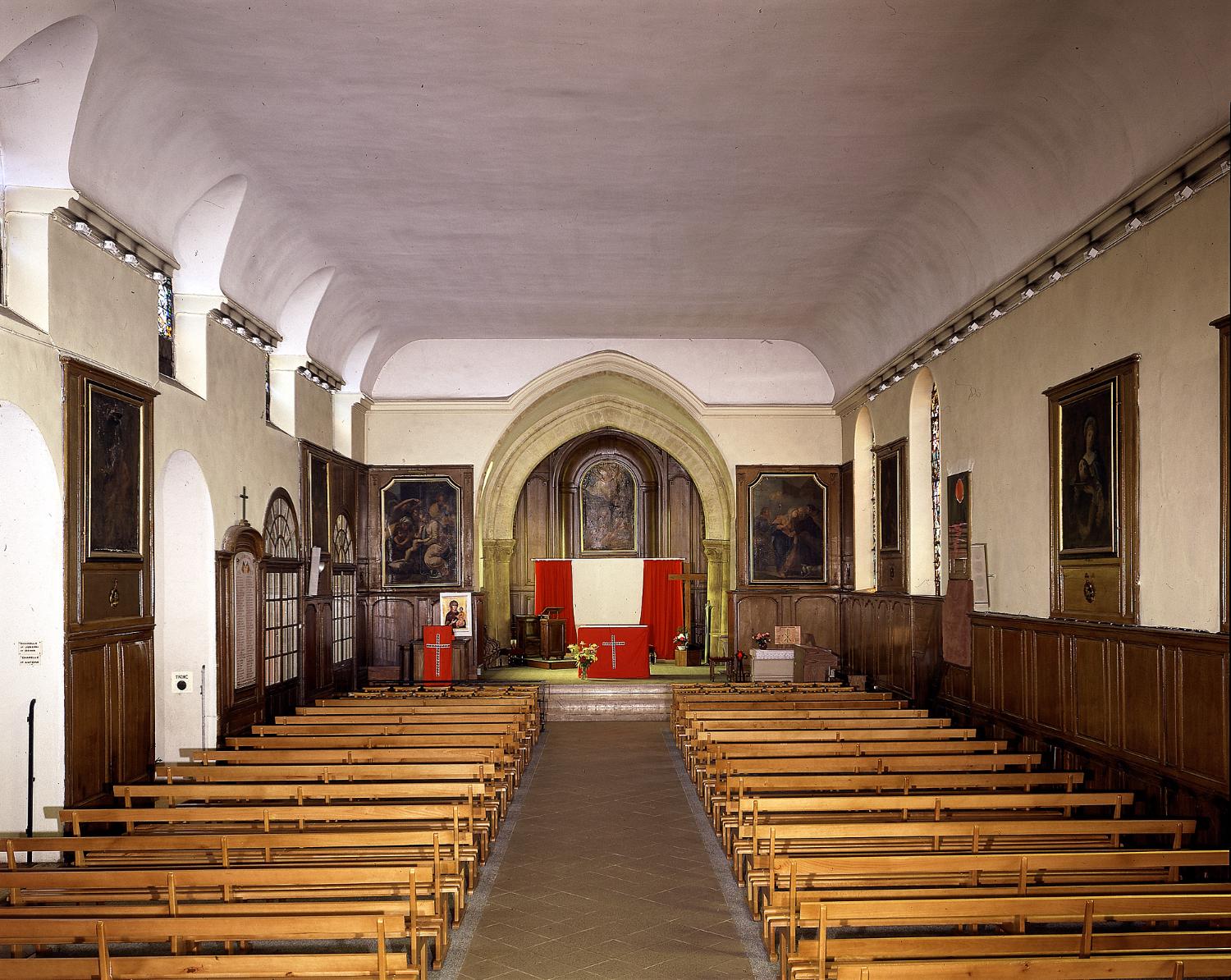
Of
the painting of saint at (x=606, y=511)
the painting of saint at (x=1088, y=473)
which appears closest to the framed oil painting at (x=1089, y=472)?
the painting of saint at (x=1088, y=473)

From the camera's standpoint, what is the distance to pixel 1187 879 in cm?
685

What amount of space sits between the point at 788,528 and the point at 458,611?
5721 mm

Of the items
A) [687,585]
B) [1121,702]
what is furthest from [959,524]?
[687,585]

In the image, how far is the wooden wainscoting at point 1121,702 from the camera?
6859mm

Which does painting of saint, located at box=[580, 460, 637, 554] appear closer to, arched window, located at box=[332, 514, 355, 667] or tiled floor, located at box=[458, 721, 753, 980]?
arched window, located at box=[332, 514, 355, 667]

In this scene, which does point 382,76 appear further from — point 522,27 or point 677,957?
point 677,957

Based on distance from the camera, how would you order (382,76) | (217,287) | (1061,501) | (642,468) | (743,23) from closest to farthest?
1. (743,23)
2. (382,76)
3. (1061,501)
4. (217,287)
5. (642,468)

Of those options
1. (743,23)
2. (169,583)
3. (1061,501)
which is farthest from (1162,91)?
(169,583)

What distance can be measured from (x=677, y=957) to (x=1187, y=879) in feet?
10.8

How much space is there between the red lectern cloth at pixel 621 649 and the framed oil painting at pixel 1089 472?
33.9 feet

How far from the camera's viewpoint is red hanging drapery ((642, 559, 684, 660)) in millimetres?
22250

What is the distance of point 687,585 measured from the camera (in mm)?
23781

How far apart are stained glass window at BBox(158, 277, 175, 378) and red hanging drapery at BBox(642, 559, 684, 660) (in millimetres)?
12543

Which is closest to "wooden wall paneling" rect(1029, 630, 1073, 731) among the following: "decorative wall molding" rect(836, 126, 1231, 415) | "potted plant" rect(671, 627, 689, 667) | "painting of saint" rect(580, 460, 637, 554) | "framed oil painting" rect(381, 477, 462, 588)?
"decorative wall molding" rect(836, 126, 1231, 415)
